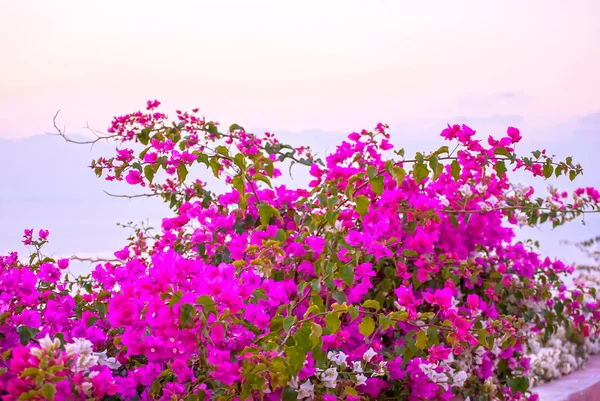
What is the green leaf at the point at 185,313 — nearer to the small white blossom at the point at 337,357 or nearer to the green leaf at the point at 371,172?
the small white blossom at the point at 337,357

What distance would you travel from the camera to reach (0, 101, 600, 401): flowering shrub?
1529mm

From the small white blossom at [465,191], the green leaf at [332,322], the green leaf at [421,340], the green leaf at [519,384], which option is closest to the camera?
the green leaf at [332,322]

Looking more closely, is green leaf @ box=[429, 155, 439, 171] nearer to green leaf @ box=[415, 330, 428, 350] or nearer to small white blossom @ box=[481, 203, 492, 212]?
green leaf @ box=[415, 330, 428, 350]

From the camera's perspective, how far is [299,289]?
179 cm

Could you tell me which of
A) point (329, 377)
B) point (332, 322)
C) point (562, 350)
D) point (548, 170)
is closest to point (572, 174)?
point (548, 170)

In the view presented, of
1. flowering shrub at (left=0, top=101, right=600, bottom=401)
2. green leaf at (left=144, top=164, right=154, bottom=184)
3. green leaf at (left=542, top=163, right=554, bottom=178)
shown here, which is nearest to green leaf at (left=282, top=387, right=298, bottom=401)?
flowering shrub at (left=0, top=101, right=600, bottom=401)

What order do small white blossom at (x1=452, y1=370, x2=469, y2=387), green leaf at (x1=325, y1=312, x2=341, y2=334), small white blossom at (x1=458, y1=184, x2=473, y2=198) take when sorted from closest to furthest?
green leaf at (x1=325, y1=312, x2=341, y2=334) < small white blossom at (x1=452, y1=370, x2=469, y2=387) < small white blossom at (x1=458, y1=184, x2=473, y2=198)

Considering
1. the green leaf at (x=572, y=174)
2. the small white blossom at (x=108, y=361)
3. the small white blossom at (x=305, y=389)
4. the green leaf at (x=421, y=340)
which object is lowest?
the small white blossom at (x=305, y=389)

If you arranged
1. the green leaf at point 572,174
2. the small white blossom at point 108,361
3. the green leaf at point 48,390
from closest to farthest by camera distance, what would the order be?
the green leaf at point 48,390 → the small white blossom at point 108,361 → the green leaf at point 572,174

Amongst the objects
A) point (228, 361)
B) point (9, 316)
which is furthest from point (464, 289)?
point (9, 316)

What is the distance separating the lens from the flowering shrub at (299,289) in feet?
5.02

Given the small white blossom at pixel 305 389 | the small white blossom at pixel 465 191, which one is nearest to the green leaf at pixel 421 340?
the small white blossom at pixel 305 389

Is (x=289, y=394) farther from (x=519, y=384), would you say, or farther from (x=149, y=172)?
(x=519, y=384)

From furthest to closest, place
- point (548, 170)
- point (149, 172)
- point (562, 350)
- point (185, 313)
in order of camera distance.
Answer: point (562, 350), point (149, 172), point (548, 170), point (185, 313)
